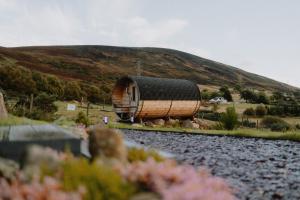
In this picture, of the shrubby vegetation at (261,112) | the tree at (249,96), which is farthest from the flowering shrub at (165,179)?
the tree at (249,96)

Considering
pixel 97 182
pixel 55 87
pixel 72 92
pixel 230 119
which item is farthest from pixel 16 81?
pixel 97 182

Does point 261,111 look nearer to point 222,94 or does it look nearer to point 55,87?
point 222,94

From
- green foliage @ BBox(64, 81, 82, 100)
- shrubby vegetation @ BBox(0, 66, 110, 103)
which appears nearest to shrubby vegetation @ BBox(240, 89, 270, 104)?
shrubby vegetation @ BBox(0, 66, 110, 103)

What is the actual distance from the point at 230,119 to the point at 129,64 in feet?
356

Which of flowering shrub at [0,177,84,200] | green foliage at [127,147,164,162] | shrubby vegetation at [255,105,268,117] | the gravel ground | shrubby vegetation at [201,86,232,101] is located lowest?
the gravel ground

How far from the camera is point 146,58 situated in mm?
153500

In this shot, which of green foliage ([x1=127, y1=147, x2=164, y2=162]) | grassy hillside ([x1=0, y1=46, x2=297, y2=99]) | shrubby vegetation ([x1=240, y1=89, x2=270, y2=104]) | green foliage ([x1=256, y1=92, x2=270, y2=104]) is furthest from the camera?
grassy hillside ([x1=0, y1=46, x2=297, y2=99])

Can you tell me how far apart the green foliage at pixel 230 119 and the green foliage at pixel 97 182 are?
24135 millimetres

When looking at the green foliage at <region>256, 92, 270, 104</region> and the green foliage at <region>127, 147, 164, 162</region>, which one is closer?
the green foliage at <region>127, 147, 164, 162</region>

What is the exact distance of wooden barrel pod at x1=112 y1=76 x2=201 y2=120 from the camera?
123 ft

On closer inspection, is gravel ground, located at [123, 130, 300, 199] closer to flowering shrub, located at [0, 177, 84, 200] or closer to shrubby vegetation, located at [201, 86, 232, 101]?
flowering shrub, located at [0, 177, 84, 200]

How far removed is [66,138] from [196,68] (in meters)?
146

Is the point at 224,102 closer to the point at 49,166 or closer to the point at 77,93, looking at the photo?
the point at 77,93

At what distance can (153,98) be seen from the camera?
38.0 meters
